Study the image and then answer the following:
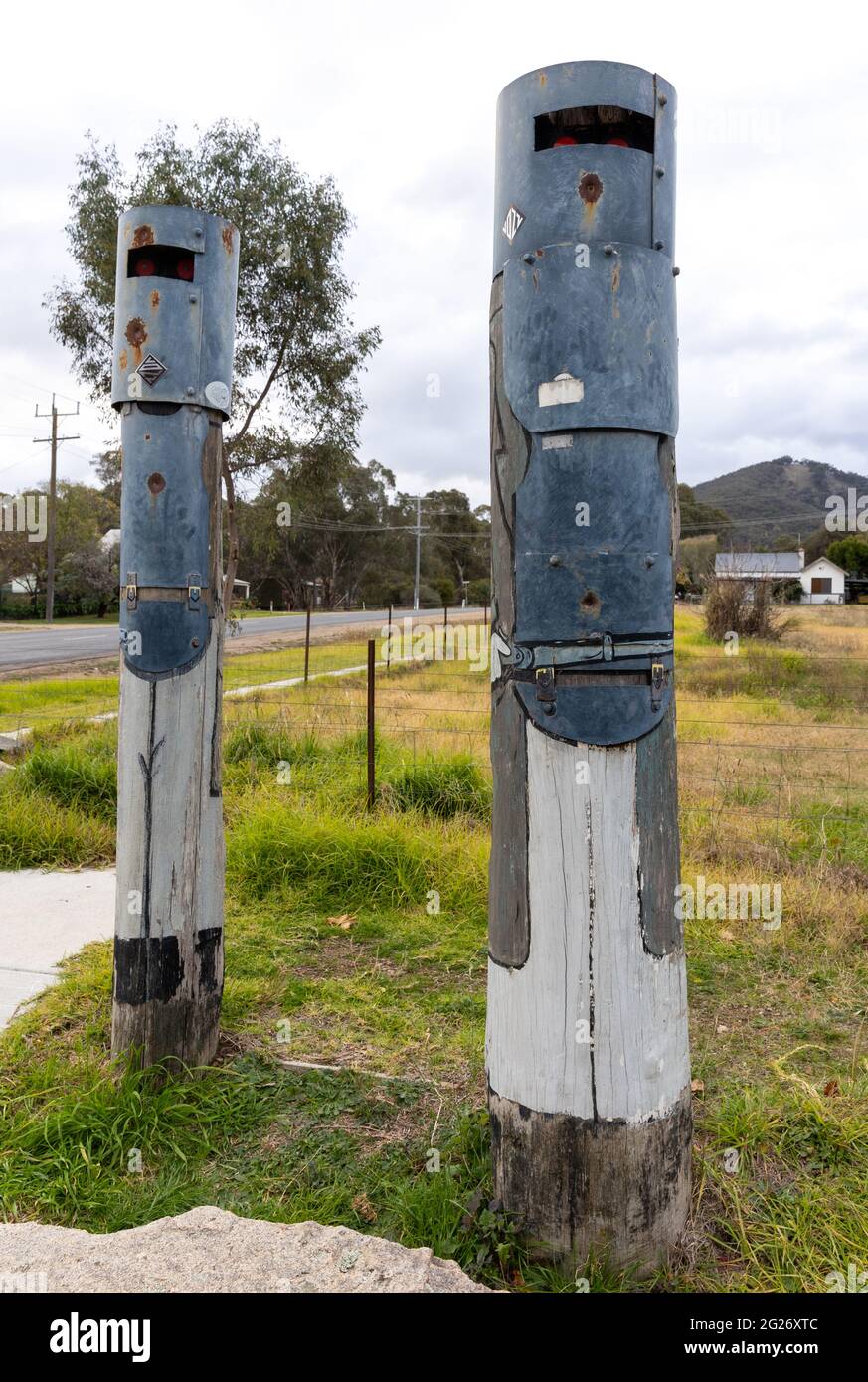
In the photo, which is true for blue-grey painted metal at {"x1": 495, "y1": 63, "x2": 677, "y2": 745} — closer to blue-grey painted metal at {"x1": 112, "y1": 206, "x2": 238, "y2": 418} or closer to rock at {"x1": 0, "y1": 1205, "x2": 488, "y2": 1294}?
rock at {"x1": 0, "y1": 1205, "x2": 488, "y2": 1294}

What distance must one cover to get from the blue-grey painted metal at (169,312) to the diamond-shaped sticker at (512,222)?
1.27m

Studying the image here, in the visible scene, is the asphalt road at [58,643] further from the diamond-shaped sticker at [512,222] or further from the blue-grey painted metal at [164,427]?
→ the diamond-shaped sticker at [512,222]

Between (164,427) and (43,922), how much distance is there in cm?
263

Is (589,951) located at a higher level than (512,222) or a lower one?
lower

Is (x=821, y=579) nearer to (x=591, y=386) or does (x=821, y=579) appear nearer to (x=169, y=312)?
(x=169, y=312)

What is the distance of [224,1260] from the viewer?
1994mm

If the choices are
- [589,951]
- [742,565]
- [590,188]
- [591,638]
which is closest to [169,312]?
[590,188]

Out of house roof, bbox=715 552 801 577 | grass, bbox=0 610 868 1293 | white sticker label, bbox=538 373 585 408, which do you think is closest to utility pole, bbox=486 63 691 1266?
white sticker label, bbox=538 373 585 408

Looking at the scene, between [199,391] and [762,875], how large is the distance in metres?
3.55

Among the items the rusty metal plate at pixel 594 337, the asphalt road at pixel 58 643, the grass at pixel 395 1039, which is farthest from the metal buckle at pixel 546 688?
the asphalt road at pixel 58 643

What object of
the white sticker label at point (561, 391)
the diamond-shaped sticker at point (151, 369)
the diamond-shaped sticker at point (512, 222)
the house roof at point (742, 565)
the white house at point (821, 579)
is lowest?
the white sticker label at point (561, 391)

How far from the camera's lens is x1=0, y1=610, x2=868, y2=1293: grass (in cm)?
232

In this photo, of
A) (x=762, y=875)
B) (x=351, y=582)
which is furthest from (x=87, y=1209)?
(x=351, y=582)

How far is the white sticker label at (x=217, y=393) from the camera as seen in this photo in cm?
300
